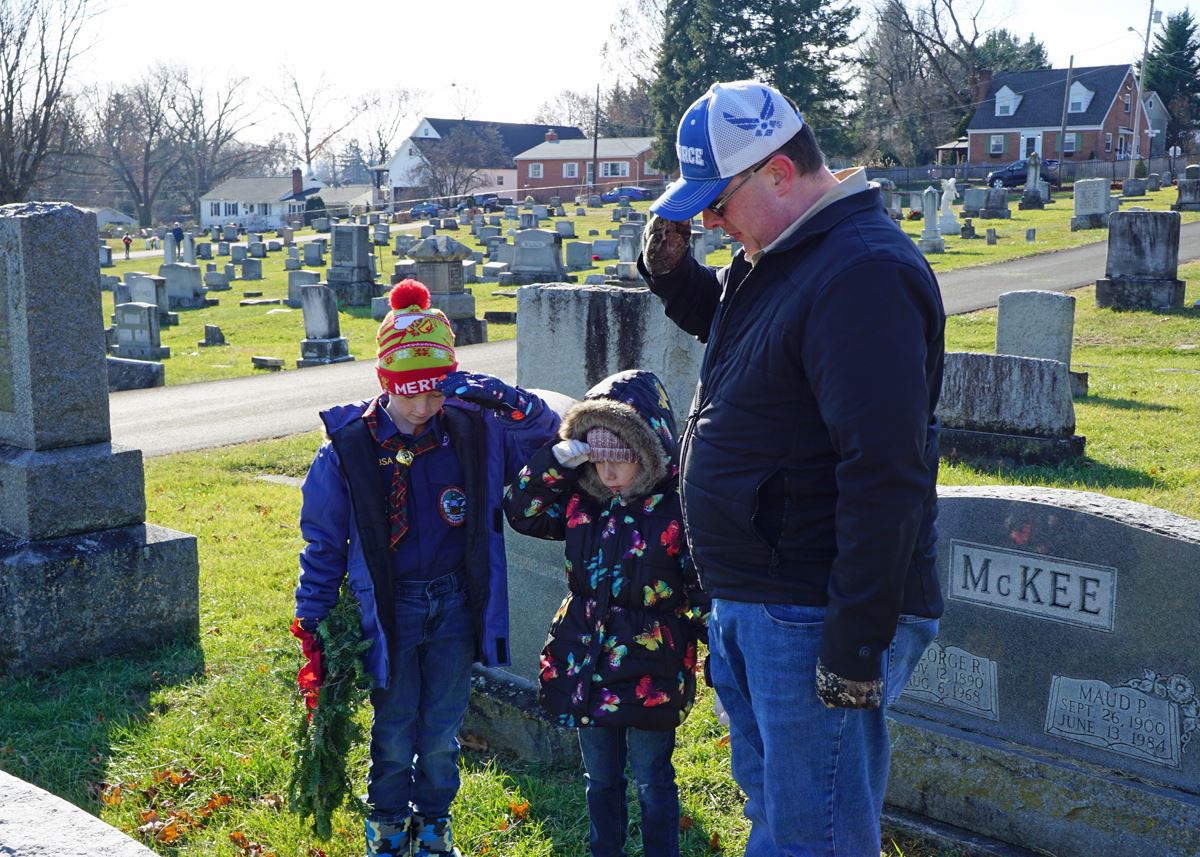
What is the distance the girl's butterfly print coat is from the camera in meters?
3.30

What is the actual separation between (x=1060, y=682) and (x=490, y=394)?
2.00 m

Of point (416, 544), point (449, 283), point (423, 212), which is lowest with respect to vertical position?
point (416, 544)

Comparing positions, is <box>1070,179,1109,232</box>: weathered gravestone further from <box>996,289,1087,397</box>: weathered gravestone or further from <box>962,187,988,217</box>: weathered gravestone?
<box>996,289,1087,397</box>: weathered gravestone

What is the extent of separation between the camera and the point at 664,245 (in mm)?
2988

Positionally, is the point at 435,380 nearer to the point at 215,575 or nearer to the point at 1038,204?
the point at 215,575

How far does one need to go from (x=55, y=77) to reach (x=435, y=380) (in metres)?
28.4

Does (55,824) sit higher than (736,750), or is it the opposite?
(55,824)

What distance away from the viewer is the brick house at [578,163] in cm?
7856

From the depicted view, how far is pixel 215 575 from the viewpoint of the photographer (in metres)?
6.73

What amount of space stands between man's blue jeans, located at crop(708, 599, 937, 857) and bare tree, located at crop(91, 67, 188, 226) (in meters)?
78.0

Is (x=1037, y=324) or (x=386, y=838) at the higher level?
(x=1037, y=324)

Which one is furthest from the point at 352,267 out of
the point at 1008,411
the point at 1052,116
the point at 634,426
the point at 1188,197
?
the point at 1052,116

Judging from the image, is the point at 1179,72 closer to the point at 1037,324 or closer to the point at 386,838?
the point at 1037,324

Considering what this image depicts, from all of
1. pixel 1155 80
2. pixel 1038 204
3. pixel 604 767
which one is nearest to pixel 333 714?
pixel 604 767
